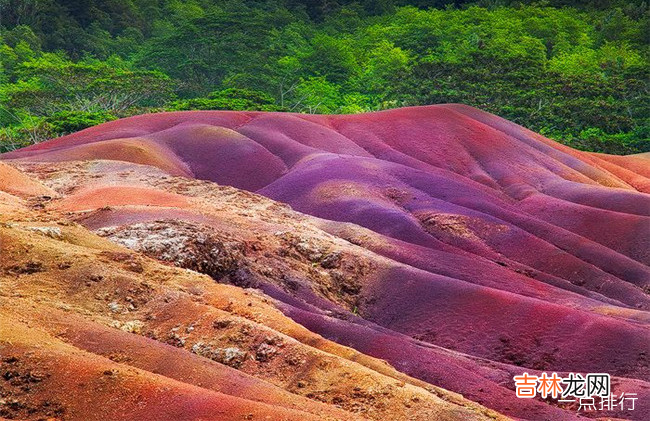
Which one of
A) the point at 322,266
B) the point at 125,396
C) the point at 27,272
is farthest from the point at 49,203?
the point at 125,396

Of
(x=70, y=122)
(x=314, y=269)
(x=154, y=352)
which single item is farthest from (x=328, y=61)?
(x=154, y=352)

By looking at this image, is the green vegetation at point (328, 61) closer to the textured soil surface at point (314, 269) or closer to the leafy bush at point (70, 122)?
the leafy bush at point (70, 122)

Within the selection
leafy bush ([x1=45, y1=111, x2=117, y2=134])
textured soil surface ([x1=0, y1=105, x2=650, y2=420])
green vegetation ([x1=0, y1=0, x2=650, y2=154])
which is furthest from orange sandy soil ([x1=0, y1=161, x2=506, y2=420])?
green vegetation ([x1=0, y1=0, x2=650, y2=154])

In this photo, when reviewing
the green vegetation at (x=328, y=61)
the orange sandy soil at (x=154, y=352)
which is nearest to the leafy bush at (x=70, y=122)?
the green vegetation at (x=328, y=61)

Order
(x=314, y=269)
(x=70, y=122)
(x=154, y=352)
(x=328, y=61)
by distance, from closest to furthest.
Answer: (x=154, y=352) < (x=314, y=269) < (x=70, y=122) < (x=328, y=61)

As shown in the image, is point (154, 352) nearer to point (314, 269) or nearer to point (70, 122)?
point (314, 269)

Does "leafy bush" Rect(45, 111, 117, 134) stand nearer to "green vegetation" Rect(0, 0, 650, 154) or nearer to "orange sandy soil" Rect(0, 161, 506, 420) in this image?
"green vegetation" Rect(0, 0, 650, 154)
